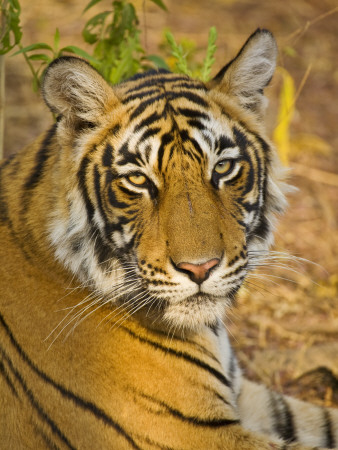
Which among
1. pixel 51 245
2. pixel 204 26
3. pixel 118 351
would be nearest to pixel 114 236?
pixel 51 245

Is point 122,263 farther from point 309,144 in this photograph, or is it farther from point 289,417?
point 309,144

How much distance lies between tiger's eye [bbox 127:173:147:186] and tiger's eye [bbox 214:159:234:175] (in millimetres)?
239

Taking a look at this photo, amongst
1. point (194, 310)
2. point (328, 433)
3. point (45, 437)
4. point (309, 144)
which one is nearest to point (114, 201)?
point (194, 310)

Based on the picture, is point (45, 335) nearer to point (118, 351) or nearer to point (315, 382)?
point (118, 351)

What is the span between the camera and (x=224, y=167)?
2.24 meters

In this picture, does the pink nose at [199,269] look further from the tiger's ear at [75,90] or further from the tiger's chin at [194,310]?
the tiger's ear at [75,90]

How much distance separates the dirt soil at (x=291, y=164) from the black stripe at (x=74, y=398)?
68cm

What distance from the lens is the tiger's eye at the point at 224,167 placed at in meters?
2.23

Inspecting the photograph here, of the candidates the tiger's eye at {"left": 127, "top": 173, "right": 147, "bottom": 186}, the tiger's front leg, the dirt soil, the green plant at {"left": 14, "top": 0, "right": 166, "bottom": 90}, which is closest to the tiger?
the tiger's eye at {"left": 127, "top": 173, "right": 147, "bottom": 186}

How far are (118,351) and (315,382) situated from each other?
Answer: 1425mm

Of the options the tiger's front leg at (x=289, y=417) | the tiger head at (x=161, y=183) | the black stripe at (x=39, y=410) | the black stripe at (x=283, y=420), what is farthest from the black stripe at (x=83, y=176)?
the black stripe at (x=283, y=420)

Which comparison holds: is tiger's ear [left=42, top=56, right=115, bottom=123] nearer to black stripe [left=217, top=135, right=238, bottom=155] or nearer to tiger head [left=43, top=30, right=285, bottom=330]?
tiger head [left=43, top=30, right=285, bottom=330]

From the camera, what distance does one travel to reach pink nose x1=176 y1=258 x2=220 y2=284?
2.02 metres

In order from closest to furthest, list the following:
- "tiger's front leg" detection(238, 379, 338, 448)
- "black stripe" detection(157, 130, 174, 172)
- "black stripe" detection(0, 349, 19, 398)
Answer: "black stripe" detection(157, 130, 174, 172) → "black stripe" detection(0, 349, 19, 398) → "tiger's front leg" detection(238, 379, 338, 448)
